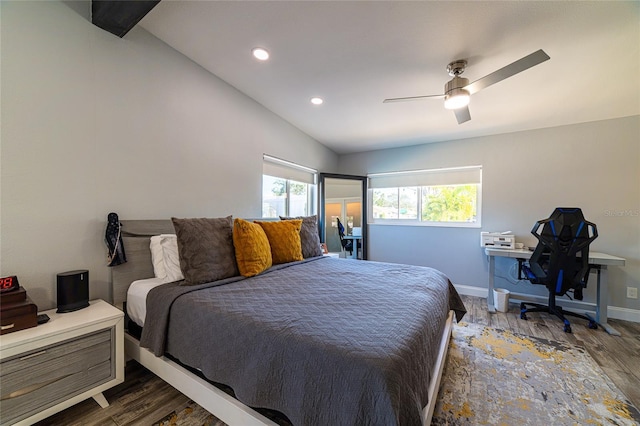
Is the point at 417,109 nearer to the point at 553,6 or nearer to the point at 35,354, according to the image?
the point at 553,6

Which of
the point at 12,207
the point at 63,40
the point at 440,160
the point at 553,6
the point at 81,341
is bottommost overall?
the point at 81,341

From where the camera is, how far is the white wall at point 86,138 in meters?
1.49

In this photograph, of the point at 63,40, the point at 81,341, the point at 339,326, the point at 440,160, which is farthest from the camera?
the point at 440,160

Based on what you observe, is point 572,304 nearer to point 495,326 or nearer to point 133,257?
point 495,326

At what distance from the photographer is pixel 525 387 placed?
173 centimetres

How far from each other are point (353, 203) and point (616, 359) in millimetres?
3546

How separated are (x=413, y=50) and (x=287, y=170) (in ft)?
7.53

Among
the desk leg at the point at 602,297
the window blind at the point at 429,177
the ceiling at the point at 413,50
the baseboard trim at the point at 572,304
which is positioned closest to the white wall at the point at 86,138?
the ceiling at the point at 413,50

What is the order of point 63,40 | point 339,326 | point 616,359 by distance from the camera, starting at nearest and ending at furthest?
1. point 339,326
2. point 63,40
3. point 616,359

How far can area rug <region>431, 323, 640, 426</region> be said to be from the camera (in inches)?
58.0

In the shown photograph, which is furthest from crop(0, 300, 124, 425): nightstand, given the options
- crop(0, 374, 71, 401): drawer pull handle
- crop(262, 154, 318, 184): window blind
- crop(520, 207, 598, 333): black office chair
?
crop(520, 207, 598, 333): black office chair

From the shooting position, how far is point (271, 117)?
10.9 feet

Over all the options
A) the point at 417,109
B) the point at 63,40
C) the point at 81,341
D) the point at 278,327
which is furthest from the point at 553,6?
the point at 81,341

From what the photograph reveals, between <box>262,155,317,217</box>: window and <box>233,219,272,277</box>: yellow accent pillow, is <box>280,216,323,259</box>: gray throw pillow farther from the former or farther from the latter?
<box>233,219,272,277</box>: yellow accent pillow
